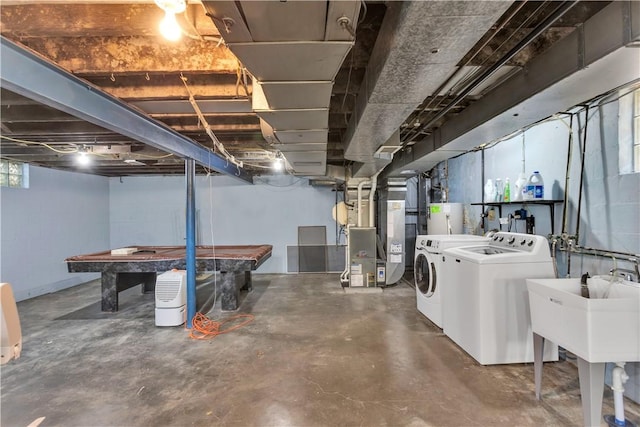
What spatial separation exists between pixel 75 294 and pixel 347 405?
17.5ft

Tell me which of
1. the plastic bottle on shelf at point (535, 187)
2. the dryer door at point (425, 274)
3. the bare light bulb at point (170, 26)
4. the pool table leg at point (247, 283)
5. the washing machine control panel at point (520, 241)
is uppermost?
the bare light bulb at point (170, 26)

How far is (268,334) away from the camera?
305 centimetres

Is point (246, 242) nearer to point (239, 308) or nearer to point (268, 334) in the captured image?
point (239, 308)

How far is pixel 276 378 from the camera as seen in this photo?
7.30 feet

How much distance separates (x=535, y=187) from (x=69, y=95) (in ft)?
12.3

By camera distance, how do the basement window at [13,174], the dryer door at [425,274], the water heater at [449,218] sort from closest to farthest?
the dryer door at [425,274] < the water heater at [449,218] < the basement window at [13,174]

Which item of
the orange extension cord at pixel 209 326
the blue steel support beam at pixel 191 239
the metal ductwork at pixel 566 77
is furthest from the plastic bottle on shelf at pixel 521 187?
the blue steel support beam at pixel 191 239

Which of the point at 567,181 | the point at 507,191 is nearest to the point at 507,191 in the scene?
the point at 507,191

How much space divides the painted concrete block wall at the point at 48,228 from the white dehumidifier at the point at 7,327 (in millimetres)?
4688

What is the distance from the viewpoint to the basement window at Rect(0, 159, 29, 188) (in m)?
4.24

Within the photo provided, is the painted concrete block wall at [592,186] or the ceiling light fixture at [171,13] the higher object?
the ceiling light fixture at [171,13]

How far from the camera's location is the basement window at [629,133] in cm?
192

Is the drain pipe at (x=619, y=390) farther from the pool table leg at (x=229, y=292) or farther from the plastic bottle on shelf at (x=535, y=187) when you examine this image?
the pool table leg at (x=229, y=292)

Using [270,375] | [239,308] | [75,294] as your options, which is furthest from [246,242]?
[270,375]
